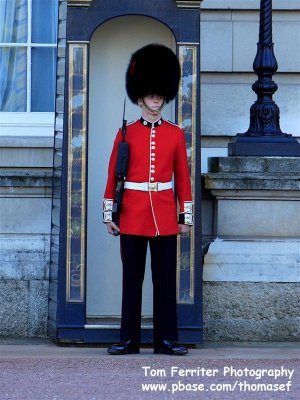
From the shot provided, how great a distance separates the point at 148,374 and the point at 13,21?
3.36m

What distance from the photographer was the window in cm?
1060

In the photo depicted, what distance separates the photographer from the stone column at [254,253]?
31.9ft

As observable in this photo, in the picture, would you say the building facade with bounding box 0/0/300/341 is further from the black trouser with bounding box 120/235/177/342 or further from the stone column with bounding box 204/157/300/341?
the black trouser with bounding box 120/235/177/342

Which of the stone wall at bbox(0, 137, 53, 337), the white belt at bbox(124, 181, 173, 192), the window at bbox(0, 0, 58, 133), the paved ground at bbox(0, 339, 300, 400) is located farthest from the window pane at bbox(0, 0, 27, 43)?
the paved ground at bbox(0, 339, 300, 400)

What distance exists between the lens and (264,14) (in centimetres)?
985

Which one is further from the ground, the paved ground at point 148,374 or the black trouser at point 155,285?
the black trouser at point 155,285

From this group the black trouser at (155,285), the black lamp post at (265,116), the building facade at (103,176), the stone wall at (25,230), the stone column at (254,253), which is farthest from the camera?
the stone wall at (25,230)

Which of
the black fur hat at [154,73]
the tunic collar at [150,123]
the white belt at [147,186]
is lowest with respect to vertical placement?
the white belt at [147,186]

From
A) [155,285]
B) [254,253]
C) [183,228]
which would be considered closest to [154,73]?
[183,228]

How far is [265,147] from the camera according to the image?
32.4ft

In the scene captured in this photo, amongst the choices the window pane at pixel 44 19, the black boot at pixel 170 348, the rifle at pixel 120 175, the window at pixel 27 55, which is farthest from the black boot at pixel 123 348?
the window pane at pixel 44 19

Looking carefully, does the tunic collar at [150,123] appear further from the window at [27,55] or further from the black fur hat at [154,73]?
the window at [27,55]

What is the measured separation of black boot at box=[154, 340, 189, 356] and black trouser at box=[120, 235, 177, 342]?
0.03 m

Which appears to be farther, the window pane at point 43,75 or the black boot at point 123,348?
the window pane at point 43,75
